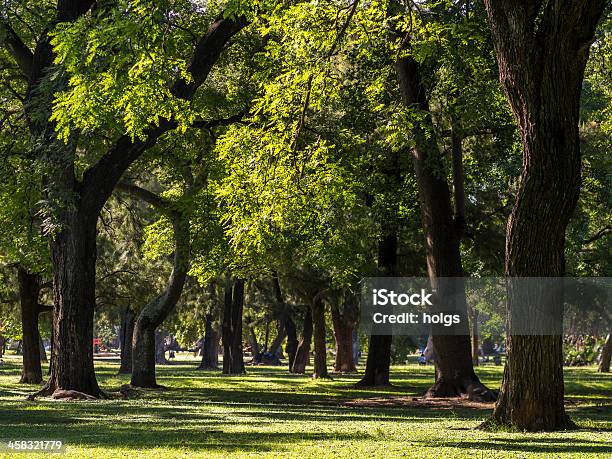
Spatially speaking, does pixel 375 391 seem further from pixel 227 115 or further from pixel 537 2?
pixel 537 2

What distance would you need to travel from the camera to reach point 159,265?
45375mm

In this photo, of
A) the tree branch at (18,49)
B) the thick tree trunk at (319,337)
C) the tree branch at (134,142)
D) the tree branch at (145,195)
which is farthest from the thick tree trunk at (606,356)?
the tree branch at (18,49)

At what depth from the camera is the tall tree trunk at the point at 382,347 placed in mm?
36906

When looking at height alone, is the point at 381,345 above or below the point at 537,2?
below

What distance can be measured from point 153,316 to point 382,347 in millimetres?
9901

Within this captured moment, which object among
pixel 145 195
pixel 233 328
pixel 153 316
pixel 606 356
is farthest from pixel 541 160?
pixel 606 356

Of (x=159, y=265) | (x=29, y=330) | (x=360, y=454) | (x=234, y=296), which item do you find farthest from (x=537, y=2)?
(x=234, y=296)

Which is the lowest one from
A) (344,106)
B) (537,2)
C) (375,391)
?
(375,391)

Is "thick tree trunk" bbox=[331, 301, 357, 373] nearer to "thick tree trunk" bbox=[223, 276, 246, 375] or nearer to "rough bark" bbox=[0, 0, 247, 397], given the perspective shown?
"thick tree trunk" bbox=[223, 276, 246, 375]

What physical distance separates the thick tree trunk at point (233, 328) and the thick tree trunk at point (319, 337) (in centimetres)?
577

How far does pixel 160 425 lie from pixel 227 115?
1609cm

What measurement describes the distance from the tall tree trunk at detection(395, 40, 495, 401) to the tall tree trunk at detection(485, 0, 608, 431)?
37.8ft

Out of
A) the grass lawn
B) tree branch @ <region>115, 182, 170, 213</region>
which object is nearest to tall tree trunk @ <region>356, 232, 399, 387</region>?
tree branch @ <region>115, 182, 170, 213</region>

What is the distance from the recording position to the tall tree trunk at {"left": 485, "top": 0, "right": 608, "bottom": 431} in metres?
14.1
